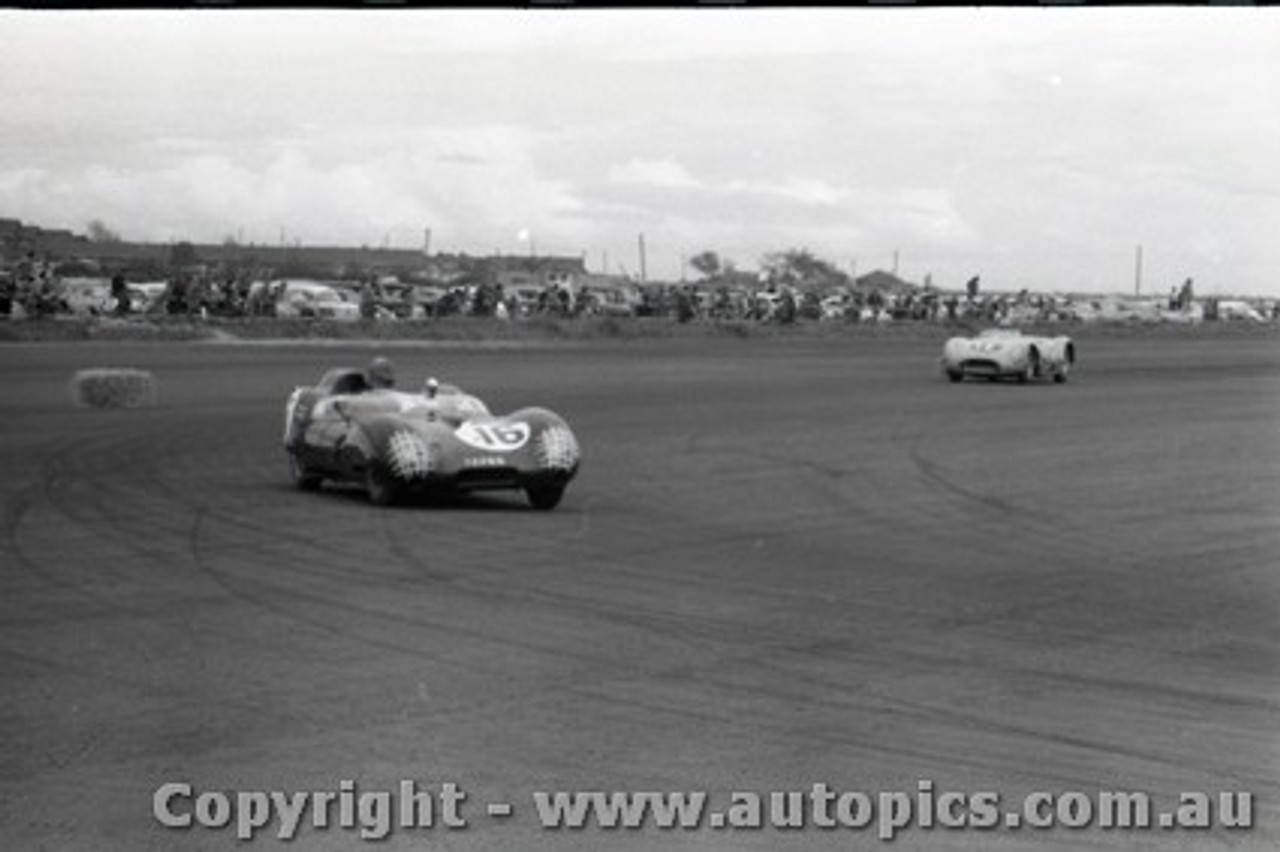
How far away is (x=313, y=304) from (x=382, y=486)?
29630 mm

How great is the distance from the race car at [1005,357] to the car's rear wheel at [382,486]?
19149 mm

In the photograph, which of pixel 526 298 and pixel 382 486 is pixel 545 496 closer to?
pixel 382 486

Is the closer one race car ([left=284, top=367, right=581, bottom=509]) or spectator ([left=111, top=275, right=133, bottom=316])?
race car ([left=284, top=367, right=581, bottom=509])

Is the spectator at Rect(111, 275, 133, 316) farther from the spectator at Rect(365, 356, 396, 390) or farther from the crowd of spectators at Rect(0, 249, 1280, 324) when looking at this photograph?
the spectator at Rect(365, 356, 396, 390)

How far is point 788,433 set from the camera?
67.2ft

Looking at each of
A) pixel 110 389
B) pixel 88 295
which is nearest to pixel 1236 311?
pixel 88 295

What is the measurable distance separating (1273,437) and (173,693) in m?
17.6

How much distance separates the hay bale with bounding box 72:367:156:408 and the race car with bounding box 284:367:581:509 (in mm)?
7683

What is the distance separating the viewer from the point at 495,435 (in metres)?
13.5

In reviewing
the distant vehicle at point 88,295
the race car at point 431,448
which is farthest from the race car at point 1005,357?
the race car at point 431,448

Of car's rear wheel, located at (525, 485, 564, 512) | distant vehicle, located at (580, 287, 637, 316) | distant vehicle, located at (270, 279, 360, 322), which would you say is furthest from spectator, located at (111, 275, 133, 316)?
car's rear wheel, located at (525, 485, 564, 512)

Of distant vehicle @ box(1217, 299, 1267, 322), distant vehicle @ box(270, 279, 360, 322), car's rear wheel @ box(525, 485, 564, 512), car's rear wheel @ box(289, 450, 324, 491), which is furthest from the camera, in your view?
distant vehicle @ box(1217, 299, 1267, 322)

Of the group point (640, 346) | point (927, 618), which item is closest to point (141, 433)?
point (927, 618)

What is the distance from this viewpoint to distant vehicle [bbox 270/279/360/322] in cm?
4141
